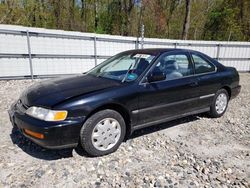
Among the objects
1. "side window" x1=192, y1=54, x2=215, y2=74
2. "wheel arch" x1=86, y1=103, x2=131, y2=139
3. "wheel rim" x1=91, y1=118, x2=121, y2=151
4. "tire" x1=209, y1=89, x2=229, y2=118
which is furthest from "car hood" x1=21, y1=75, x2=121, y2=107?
"tire" x1=209, y1=89, x2=229, y2=118

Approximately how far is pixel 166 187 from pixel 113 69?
219 cm

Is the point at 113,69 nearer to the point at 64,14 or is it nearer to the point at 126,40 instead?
the point at 126,40

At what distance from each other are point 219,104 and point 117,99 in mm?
2687

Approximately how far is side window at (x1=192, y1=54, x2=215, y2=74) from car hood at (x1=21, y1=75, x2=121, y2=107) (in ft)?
5.78

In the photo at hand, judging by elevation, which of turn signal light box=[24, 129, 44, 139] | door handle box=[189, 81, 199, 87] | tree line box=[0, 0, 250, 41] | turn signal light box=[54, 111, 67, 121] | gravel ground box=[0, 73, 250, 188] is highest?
tree line box=[0, 0, 250, 41]

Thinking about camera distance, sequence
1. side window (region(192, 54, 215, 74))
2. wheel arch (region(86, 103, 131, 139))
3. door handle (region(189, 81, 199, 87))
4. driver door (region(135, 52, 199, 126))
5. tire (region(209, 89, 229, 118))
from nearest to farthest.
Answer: wheel arch (region(86, 103, 131, 139)), driver door (region(135, 52, 199, 126)), door handle (region(189, 81, 199, 87)), side window (region(192, 54, 215, 74)), tire (region(209, 89, 229, 118))

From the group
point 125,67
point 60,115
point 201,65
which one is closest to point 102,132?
point 60,115

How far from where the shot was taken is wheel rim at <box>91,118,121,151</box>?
2863mm

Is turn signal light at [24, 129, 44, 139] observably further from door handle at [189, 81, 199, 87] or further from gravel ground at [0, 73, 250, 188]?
door handle at [189, 81, 199, 87]

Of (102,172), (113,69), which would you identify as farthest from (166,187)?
(113,69)

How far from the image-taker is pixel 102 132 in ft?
9.52

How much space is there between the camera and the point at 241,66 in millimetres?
12039

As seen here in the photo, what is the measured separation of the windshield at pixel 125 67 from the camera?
3.31 m

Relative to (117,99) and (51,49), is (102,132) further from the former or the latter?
(51,49)
